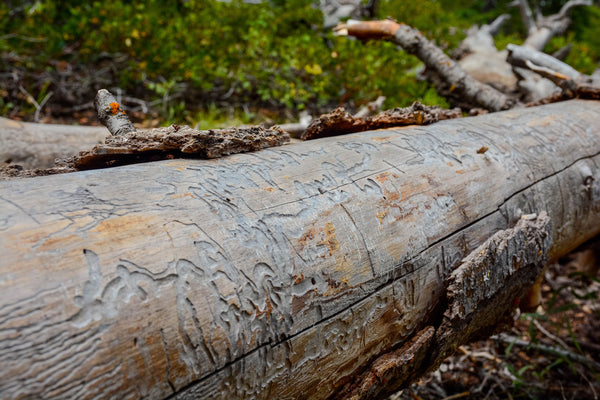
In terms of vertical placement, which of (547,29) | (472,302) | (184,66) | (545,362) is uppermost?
(184,66)

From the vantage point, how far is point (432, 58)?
3.28 meters

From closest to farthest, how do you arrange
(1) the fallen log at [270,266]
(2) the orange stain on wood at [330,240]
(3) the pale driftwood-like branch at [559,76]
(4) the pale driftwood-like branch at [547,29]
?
(1) the fallen log at [270,266] → (2) the orange stain on wood at [330,240] → (3) the pale driftwood-like branch at [559,76] → (4) the pale driftwood-like branch at [547,29]

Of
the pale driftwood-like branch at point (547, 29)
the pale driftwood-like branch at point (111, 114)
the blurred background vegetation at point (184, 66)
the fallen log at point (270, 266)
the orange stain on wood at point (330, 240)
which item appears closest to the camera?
the fallen log at point (270, 266)

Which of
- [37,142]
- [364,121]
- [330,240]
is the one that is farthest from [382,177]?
[37,142]

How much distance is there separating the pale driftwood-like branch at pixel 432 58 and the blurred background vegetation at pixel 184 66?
0.73 metres

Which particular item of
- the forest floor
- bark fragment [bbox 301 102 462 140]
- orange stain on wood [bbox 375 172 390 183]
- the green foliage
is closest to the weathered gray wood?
bark fragment [bbox 301 102 462 140]

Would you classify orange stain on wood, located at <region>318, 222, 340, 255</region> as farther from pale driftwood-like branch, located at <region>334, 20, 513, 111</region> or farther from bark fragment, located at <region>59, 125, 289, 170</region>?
pale driftwood-like branch, located at <region>334, 20, 513, 111</region>

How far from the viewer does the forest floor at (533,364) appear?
92.0 inches

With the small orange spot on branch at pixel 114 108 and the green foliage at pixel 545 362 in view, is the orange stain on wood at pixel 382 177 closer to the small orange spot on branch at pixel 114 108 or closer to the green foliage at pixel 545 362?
the small orange spot on branch at pixel 114 108

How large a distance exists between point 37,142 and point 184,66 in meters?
2.11

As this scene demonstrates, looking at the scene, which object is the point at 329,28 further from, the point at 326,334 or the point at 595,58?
the point at 326,334

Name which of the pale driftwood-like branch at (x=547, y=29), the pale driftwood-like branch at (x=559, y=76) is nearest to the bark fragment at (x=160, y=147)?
the pale driftwood-like branch at (x=559, y=76)

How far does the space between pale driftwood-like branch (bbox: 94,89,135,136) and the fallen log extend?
44 cm

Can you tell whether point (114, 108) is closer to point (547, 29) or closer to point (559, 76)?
point (559, 76)
